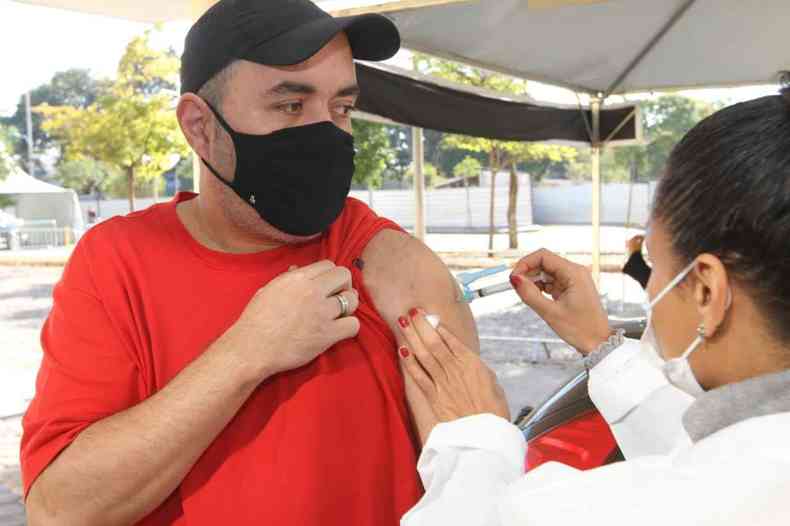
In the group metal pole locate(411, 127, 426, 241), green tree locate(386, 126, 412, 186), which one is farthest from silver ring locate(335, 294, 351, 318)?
green tree locate(386, 126, 412, 186)

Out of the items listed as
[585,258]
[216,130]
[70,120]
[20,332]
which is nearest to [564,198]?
[585,258]

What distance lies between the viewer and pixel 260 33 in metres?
1.51

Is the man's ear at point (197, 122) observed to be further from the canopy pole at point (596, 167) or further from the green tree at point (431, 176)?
the green tree at point (431, 176)

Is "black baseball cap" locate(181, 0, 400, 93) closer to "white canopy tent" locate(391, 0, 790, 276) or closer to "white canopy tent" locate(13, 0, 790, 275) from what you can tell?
Answer: "white canopy tent" locate(13, 0, 790, 275)

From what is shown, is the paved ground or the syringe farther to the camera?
the paved ground

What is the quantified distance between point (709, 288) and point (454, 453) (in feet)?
1.59

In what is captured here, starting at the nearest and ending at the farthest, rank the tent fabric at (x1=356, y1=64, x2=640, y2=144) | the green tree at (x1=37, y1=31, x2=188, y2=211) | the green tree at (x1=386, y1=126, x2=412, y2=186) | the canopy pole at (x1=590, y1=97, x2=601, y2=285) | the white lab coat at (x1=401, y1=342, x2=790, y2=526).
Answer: the white lab coat at (x1=401, y1=342, x2=790, y2=526) < the tent fabric at (x1=356, y1=64, x2=640, y2=144) < the canopy pole at (x1=590, y1=97, x2=601, y2=285) < the green tree at (x1=37, y1=31, x2=188, y2=211) < the green tree at (x1=386, y1=126, x2=412, y2=186)

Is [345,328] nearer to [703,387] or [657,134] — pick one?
[703,387]

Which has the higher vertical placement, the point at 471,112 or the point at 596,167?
the point at 471,112

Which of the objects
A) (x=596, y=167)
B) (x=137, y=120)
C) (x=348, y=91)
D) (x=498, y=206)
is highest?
(x=137, y=120)

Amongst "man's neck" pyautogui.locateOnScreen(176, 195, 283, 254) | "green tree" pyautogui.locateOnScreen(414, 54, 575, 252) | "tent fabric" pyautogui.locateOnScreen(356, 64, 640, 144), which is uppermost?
"green tree" pyautogui.locateOnScreen(414, 54, 575, 252)

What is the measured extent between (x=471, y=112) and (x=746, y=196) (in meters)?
4.37

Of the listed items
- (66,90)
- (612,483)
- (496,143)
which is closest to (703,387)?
(612,483)

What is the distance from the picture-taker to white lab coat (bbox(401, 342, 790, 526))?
0.94m
